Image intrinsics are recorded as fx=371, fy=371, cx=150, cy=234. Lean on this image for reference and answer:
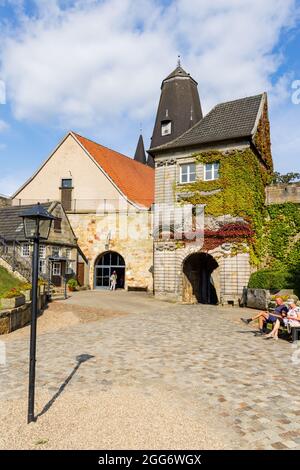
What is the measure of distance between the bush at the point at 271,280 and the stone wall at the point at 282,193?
4.82 m

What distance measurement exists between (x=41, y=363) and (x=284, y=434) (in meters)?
5.04

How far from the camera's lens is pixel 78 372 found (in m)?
7.12

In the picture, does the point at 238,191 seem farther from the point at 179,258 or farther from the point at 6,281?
the point at 6,281

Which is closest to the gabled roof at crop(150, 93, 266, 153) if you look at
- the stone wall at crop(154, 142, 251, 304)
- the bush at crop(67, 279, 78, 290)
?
the stone wall at crop(154, 142, 251, 304)

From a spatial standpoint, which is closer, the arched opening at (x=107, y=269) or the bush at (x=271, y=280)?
the bush at (x=271, y=280)

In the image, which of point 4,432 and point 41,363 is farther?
point 41,363

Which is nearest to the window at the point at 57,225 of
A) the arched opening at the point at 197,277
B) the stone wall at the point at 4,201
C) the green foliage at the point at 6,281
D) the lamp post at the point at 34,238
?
the green foliage at the point at 6,281

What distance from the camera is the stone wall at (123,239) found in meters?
26.4

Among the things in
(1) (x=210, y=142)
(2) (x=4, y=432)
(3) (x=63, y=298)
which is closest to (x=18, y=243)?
(3) (x=63, y=298)

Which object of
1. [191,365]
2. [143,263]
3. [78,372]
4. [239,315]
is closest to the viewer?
[78,372]

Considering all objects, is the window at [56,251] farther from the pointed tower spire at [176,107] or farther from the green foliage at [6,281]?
the pointed tower spire at [176,107]

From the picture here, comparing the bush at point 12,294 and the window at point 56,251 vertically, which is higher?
the window at point 56,251

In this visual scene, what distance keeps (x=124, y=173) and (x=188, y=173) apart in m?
11.6
